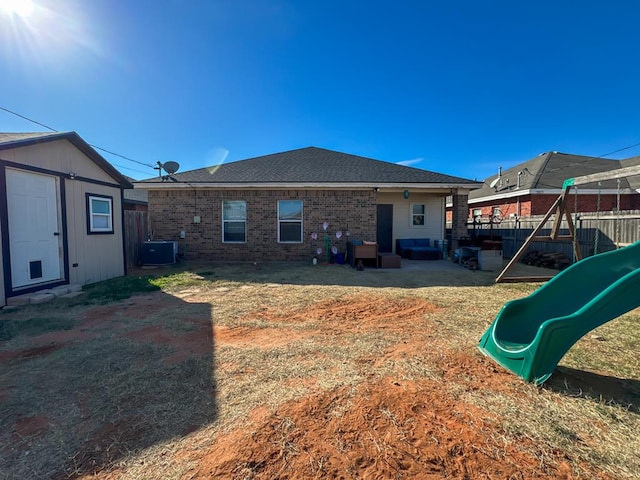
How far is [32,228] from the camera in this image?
19.3ft

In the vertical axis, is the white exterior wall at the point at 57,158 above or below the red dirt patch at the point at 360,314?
above

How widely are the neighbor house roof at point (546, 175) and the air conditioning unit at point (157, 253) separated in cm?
1651

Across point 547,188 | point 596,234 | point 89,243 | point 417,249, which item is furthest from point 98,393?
point 547,188

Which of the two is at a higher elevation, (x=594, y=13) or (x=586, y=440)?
(x=594, y=13)

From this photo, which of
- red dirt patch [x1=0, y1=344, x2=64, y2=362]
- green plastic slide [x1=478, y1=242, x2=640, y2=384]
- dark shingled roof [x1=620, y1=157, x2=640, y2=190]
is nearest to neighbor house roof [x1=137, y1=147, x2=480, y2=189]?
green plastic slide [x1=478, y1=242, x2=640, y2=384]

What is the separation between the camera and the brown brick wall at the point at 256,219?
35.5ft

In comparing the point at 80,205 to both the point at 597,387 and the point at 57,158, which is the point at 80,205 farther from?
the point at 597,387

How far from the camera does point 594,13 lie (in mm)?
7672

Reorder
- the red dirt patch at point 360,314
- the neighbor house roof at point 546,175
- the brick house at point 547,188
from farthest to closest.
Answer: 1. the neighbor house roof at point 546,175
2. the brick house at point 547,188
3. the red dirt patch at point 360,314

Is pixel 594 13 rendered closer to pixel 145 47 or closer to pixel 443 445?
pixel 443 445

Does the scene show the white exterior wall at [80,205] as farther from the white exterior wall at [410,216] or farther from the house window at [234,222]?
the white exterior wall at [410,216]

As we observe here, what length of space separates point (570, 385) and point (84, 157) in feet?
31.8

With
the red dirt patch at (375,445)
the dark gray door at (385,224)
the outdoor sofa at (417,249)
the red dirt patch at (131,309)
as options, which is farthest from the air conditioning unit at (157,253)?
the red dirt patch at (375,445)

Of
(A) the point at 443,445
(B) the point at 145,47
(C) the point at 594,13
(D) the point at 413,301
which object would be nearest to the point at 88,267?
A: (B) the point at 145,47
